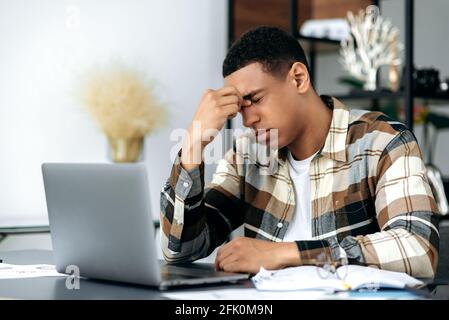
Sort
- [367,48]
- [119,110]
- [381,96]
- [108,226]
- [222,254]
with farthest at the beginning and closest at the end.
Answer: [367,48]
[381,96]
[119,110]
[222,254]
[108,226]

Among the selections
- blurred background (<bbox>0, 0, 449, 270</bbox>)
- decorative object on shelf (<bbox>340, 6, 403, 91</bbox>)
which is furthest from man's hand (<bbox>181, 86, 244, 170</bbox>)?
decorative object on shelf (<bbox>340, 6, 403, 91</bbox>)

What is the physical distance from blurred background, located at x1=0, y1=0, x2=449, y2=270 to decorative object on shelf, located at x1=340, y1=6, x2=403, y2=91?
0.08m

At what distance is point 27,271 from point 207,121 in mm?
446

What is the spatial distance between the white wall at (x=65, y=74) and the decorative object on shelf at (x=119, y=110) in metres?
0.09

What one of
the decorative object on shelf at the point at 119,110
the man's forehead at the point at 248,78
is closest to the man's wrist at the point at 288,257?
the man's forehead at the point at 248,78

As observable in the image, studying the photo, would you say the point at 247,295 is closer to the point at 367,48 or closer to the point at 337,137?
the point at 337,137

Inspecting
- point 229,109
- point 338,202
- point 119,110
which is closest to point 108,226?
point 229,109

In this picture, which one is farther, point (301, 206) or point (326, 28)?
point (326, 28)

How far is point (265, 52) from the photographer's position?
1.62m

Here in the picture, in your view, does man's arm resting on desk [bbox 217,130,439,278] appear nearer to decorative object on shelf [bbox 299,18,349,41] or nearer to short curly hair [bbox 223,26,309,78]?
short curly hair [bbox 223,26,309,78]

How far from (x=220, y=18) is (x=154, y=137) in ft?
2.33

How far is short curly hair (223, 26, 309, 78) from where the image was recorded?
160 centimetres

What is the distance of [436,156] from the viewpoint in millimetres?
4645

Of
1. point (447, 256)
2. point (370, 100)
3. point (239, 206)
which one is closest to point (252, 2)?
point (370, 100)
